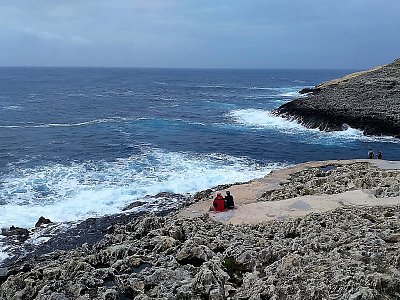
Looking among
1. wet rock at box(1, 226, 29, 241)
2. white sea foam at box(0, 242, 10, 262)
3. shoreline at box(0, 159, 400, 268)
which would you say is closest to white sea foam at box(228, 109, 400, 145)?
shoreline at box(0, 159, 400, 268)

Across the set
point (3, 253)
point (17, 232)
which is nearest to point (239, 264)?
point (3, 253)

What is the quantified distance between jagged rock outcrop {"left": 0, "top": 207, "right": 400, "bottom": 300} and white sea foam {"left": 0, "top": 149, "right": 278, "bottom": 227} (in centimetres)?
796

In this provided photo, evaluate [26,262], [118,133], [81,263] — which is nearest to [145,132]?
[118,133]

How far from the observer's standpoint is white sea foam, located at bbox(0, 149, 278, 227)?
1054 inches

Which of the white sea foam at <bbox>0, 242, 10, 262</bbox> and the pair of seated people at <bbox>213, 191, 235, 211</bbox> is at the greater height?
the pair of seated people at <bbox>213, 191, 235, 211</bbox>

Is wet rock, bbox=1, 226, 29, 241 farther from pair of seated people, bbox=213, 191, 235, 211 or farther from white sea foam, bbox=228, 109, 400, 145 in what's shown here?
white sea foam, bbox=228, 109, 400, 145

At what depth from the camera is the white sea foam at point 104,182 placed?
26.8 meters

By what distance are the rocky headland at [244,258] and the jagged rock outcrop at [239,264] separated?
0.03 metres

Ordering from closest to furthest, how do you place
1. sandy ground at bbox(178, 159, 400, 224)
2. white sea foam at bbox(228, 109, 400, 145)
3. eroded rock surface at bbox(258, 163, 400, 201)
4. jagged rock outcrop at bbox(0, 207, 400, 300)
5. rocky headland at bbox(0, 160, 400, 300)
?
jagged rock outcrop at bbox(0, 207, 400, 300) → rocky headland at bbox(0, 160, 400, 300) → sandy ground at bbox(178, 159, 400, 224) → eroded rock surface at bbox(258, 163, 400, 201) → white sea foam at bbox(228, 109, 400, 145)

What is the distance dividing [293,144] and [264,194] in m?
23.3

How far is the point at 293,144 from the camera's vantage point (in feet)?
154

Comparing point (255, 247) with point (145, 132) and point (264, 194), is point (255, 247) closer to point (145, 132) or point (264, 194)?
point (264, 194)

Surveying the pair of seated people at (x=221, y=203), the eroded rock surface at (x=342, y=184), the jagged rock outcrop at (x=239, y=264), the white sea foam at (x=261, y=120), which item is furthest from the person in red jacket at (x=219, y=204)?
the white sea foam at (x=261, y=120)

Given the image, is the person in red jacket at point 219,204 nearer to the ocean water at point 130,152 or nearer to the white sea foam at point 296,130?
the ocean water at point 130,152
